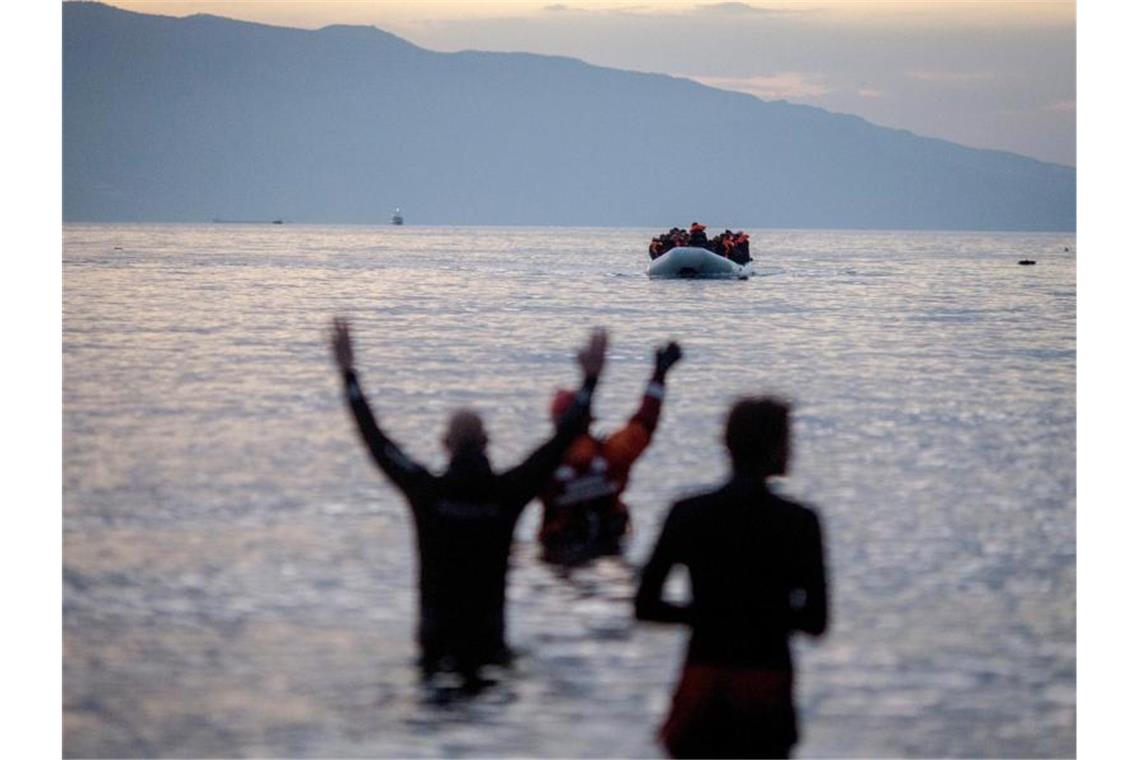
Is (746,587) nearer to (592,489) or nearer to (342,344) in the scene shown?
(342,344)

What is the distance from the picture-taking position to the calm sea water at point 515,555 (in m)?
8.21

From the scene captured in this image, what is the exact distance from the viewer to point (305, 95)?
144 m

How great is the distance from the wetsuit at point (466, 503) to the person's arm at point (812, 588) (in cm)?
174

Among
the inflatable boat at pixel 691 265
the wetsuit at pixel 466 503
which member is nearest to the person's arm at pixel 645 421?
the wetsuit at pixel 466 503

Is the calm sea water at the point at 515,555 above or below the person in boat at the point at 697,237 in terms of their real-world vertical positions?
below

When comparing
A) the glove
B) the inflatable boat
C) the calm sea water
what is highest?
the inflatable boat

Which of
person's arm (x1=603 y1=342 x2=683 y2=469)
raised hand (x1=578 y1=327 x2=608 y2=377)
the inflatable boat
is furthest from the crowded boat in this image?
raised hand (x1=578 y1=327 x2=608 y2=377)

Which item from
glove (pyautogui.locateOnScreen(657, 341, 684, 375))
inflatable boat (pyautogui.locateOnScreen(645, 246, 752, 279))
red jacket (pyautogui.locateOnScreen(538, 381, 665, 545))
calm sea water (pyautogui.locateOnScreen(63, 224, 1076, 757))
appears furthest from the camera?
inflatable boat (pyautogui.locateOnScreen(645, 246, 752, 279))

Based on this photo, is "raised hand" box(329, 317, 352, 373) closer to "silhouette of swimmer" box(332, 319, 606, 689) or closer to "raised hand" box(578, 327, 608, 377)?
"silhouette of swimmer" box(332, 319, 606, 689)

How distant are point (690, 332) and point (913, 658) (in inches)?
1291

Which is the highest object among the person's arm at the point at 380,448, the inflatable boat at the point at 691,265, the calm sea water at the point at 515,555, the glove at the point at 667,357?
the inflatable boat at the point at 691,265

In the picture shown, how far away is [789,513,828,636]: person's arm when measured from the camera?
17.1ft

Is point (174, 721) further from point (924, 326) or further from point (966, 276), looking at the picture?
point (966, 276)

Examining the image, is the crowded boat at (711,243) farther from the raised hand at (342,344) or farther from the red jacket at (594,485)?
the raised hand at (342,344)
